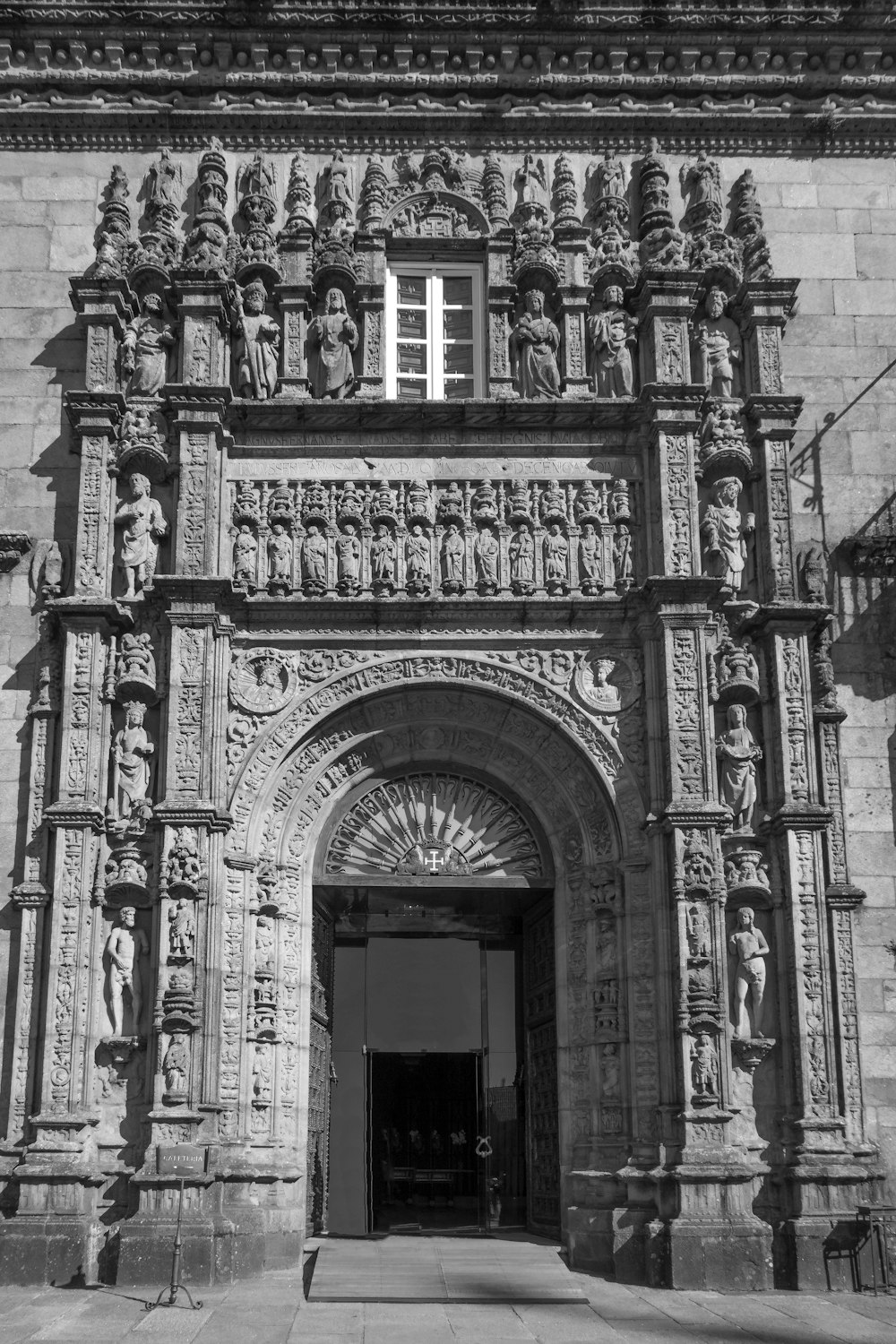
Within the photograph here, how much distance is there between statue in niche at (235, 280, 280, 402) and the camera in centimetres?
1384

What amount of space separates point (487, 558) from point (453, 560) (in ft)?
1.03

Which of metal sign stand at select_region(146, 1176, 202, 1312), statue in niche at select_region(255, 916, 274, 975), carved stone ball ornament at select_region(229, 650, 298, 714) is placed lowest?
metal sign stand at select_region(146, 1176, 202, 1312)

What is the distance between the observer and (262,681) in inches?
519

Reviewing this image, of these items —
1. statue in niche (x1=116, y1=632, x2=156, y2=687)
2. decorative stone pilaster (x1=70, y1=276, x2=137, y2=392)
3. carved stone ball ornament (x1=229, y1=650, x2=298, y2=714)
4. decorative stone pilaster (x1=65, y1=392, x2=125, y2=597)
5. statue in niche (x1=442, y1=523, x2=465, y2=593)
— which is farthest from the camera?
decorative stone pilaster (x1=70, y1=276, x2=137, y2=392)

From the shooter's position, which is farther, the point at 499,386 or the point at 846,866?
the point at 499,386

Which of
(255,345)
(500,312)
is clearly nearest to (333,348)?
(255,345)

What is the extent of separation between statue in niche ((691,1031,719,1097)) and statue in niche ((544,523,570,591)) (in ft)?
14.0

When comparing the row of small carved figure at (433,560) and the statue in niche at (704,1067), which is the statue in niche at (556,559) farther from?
the statue in niche at (704,1067)

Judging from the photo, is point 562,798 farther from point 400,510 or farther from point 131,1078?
point 131,1078

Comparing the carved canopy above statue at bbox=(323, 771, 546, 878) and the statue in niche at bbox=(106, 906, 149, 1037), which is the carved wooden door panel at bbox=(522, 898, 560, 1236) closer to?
the carved canopy above statue at bbox=(323, 771, 546, 878)

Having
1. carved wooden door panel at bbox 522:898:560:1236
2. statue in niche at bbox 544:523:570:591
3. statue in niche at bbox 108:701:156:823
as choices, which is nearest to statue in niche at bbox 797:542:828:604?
statue in niche at bbox 544:523:570:591

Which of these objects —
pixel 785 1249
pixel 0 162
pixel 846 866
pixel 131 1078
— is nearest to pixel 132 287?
pixel 0 162

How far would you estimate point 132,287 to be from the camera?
45.9 ft

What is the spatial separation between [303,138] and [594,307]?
356cm
